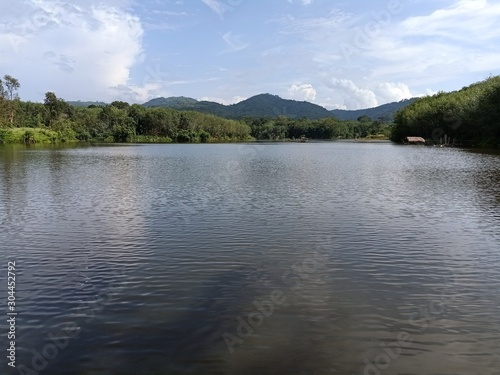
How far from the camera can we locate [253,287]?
11.5 m

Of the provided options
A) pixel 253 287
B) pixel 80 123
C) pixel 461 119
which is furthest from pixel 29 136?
pixel 253 287

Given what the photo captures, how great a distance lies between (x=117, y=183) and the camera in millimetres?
33500

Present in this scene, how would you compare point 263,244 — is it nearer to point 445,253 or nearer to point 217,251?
point 217,251

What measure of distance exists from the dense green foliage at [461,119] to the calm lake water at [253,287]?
242 feet

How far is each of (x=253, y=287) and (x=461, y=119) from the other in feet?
371

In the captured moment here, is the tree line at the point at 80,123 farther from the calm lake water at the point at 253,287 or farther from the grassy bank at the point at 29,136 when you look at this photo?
the calm lake water at the point at 253,287

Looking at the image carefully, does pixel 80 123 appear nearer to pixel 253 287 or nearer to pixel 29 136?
pixel 29 136

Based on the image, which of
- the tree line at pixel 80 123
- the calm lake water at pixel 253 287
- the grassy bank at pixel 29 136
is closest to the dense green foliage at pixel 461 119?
the calm lake water at pixel 253 287

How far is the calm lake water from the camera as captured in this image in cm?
801

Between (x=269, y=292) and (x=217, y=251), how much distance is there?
13.3ft

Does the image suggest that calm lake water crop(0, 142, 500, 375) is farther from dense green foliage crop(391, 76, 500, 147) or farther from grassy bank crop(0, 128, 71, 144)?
grassy bank crop(0, 128, 71, 144)

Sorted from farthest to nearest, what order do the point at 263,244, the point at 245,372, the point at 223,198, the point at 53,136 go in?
the point at 53,136 → the point at 223,198 → the point at 263,244 → the point at 245,372

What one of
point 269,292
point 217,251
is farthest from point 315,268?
point 217,251

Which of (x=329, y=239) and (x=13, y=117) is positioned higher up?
(x=13, y=117)
